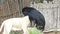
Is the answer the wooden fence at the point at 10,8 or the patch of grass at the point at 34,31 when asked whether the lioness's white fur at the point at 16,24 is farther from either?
the wooden fence at the point at 10,8

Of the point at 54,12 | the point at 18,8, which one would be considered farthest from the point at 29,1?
the point at 54,12

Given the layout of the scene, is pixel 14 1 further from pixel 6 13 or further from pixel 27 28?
pixel 27 28

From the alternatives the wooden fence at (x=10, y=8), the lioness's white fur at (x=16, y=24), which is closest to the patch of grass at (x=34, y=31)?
the lioness's white fur at (x=16, y=24)

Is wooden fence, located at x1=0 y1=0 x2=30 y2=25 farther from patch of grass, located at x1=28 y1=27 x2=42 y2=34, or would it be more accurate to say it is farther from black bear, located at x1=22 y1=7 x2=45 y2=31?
patch of grass, located at x1=28 y1=27 x2=42 y2=34

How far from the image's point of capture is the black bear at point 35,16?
2.84 metres

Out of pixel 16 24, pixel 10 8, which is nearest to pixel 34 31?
pixel 16 24

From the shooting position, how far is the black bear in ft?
9.33

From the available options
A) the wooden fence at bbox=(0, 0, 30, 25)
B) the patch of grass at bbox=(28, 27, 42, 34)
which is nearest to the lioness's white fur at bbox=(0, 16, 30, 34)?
the patch of grass at bbox=(28, 27, 42, 34)

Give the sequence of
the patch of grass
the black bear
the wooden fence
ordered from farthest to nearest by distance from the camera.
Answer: the wooden fence, the black bear, the patch of grass

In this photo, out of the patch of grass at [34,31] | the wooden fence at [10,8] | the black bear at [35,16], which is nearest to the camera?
the patch of grass at [34,31]

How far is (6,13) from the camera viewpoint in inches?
118

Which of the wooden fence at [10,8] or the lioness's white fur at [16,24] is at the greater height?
the wooden fence at [10,8]

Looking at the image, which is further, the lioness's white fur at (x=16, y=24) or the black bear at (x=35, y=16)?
the black bear at (x=35, y=16)

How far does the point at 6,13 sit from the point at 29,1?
34 centimetres
